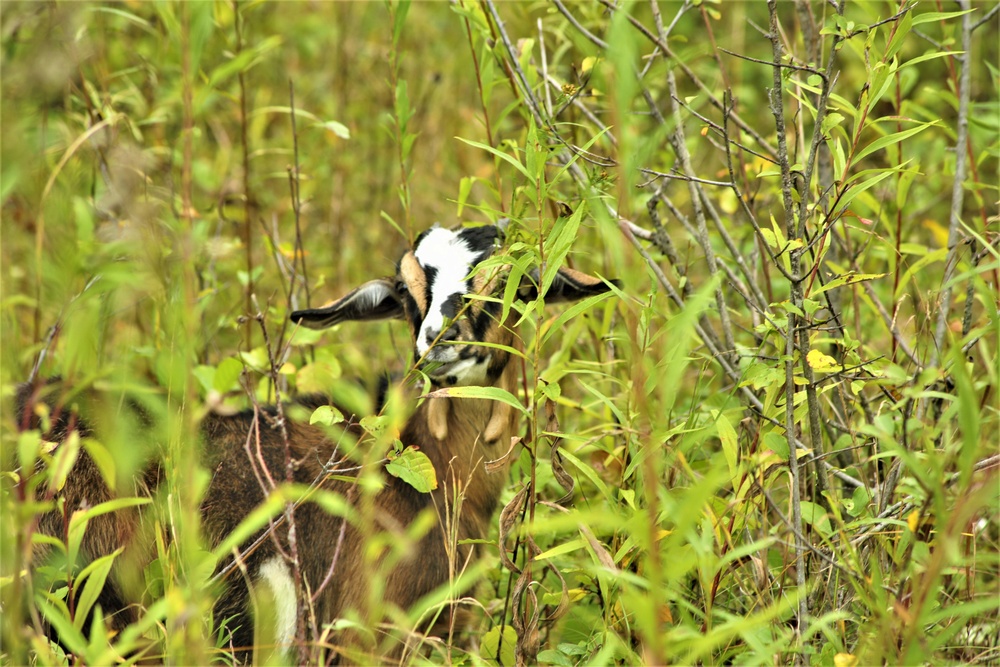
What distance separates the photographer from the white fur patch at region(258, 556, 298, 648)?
3088 mm

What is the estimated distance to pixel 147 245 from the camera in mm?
1417

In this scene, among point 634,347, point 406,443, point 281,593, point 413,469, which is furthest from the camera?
point 406,443

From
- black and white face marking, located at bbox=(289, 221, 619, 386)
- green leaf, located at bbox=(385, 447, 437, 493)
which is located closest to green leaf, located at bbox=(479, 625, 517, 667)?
green leaf, located at bbox=(385, 447, 437, 493)

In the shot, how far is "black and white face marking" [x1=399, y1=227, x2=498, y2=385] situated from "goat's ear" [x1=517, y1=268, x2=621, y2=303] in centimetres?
20

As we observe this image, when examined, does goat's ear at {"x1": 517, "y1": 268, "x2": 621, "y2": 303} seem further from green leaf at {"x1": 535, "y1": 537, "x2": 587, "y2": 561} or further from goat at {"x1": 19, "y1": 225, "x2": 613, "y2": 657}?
green leaf at {"x1": 535, "y1": 537, "x2": 587, "y2": 561}

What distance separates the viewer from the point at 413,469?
7.82 ft

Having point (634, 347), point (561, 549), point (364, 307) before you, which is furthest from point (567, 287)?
point (634, 347)

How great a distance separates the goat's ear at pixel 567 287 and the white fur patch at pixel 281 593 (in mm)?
1275

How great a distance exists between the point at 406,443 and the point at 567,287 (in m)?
0.88

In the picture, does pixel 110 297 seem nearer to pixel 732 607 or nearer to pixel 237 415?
pixel 237 415

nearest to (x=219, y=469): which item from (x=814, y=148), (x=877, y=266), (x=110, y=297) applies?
(x=110, y=297)

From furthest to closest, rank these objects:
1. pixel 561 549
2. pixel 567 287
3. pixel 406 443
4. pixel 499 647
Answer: pixel 406 443 → pixel 567 287 → pixel 499 647 → pixel 561 549

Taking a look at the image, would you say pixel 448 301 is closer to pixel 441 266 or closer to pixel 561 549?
pixel 441 266

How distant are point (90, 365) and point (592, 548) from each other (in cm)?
122
